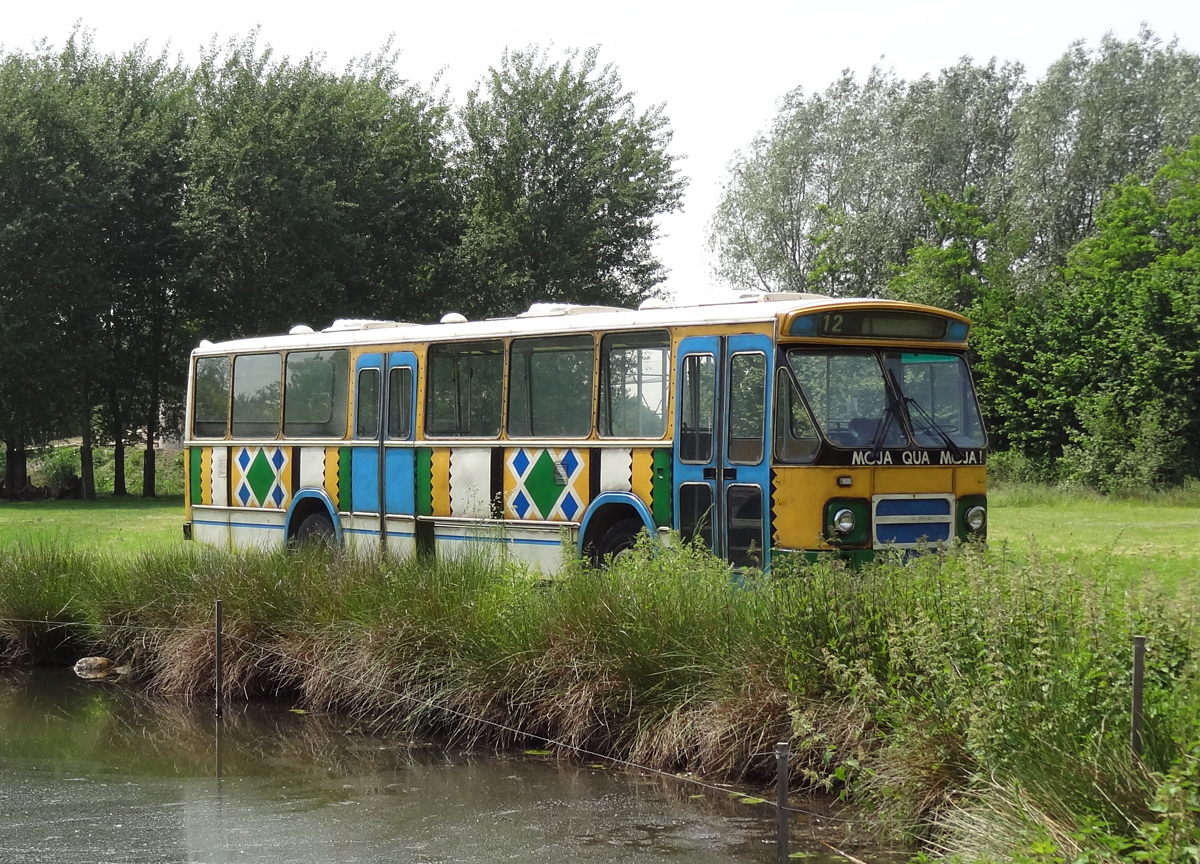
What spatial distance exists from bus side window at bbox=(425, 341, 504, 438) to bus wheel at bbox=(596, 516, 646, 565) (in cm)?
194

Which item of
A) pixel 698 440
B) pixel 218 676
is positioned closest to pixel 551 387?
pixel 698 440

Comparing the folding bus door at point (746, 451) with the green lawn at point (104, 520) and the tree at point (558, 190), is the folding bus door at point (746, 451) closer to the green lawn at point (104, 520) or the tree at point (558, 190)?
the green lawn at point (104, 520)

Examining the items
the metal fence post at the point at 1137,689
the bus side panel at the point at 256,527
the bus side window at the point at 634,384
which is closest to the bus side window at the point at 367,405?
the bus side panel at the point at 256,527

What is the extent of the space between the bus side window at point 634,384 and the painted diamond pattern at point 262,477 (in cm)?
554

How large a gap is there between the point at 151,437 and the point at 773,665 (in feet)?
119

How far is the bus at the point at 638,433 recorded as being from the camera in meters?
12.4

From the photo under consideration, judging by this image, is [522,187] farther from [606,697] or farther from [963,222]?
[606,697]

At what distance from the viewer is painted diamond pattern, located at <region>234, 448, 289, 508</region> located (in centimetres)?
1814

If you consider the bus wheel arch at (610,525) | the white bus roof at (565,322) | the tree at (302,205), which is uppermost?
the tree at (302,205)

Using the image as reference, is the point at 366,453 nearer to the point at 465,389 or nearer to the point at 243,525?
the point at 465,389

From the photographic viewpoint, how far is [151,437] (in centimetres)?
4238

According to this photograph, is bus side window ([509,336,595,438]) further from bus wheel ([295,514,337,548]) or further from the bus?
bus wheel ([295,514,337,548])

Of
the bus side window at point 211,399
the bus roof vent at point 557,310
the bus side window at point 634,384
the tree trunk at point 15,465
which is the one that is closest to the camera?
the bus side window at point 634,384

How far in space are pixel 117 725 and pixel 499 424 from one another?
17.7ft
